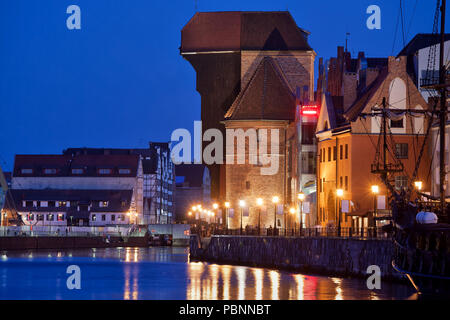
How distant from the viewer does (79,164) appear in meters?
165

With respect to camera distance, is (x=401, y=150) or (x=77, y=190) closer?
(x=401, y=150)

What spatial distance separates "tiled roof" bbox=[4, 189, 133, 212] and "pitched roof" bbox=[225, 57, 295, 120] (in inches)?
1998

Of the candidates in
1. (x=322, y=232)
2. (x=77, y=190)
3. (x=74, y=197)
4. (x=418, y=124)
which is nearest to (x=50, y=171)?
(x=77, y=190)

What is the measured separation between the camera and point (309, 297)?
50.3m

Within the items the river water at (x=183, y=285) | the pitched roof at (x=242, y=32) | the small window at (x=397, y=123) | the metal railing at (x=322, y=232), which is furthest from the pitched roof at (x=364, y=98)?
the pitched roof at (x=242, y=32)

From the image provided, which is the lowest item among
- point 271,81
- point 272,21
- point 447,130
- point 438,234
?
point 438,234

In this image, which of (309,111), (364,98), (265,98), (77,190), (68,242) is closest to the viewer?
(364,98)

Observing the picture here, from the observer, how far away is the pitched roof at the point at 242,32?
394 ft

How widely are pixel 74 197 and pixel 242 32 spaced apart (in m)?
51.1

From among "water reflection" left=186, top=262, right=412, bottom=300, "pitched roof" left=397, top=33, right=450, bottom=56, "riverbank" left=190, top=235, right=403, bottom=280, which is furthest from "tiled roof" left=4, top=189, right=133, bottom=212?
"water reflection" left=186, top=262, right=412, bottom=300

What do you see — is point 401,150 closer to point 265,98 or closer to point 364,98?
point 364,98
